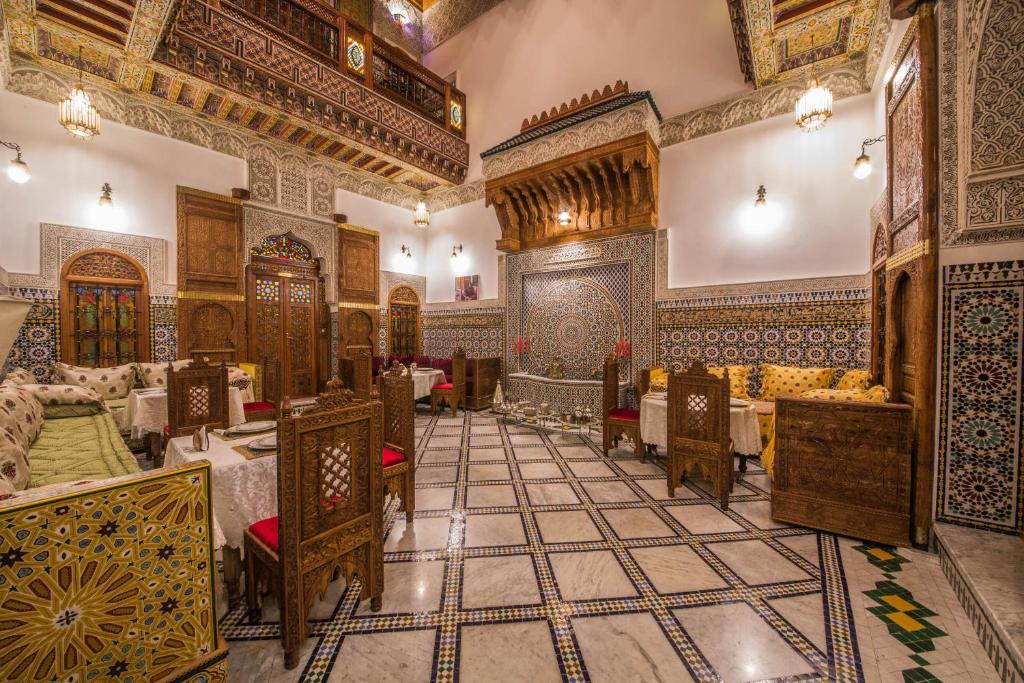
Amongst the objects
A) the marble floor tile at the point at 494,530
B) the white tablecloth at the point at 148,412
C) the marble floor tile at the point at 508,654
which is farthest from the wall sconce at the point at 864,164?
the white tablecloth at the point at 148,412

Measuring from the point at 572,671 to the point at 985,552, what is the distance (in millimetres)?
2542

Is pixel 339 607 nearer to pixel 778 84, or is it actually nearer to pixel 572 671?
pixel 572 671

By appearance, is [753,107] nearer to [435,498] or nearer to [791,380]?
[791,380]

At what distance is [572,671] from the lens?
1.69m

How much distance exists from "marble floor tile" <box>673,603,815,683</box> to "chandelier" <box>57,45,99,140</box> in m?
7.40

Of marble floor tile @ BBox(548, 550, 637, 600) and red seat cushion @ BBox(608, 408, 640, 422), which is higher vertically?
red seat cushion @ BBox(608, 408, 640, 422)

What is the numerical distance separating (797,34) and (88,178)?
29.6ft

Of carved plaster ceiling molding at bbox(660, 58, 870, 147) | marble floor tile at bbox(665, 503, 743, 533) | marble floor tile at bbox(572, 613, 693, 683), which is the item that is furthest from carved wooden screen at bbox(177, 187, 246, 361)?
carved plaster ceiling molding at bbox(660, 58, 870, 147)

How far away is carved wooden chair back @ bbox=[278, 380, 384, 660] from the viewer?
1.69 metres

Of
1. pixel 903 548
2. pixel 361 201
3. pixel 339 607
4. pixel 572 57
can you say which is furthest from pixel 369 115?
pixel 903 548

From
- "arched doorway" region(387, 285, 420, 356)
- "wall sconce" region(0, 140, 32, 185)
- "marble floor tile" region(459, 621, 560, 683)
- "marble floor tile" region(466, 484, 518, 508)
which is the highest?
"wall sconce" region(0, 140, 32, 185)

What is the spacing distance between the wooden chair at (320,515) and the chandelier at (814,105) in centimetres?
497

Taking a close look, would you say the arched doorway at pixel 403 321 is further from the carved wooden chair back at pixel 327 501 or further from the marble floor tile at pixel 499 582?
the carved wooden chair back at pixel 327 501

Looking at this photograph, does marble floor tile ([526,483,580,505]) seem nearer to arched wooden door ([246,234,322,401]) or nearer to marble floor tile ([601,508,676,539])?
marble floor tile ([601,508,676,539])
